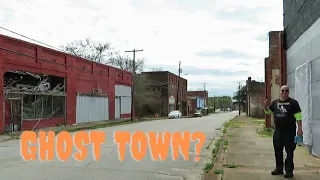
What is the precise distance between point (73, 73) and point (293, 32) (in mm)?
22658

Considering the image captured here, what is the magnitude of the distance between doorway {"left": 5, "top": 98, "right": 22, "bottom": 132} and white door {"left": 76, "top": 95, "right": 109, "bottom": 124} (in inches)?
332

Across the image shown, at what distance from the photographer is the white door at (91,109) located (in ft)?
108

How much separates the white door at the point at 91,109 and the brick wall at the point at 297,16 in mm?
22389

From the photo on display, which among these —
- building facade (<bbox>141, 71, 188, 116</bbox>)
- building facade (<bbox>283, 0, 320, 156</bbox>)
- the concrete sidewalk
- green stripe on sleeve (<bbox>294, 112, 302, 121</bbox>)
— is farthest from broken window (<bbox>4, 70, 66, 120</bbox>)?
building facade (<bbox>141, 71, 188, 116</bbox>)

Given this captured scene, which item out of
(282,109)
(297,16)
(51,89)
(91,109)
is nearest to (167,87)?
(91,109)

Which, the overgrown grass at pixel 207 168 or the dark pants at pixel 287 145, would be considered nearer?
the dark pants at pixel 287 145

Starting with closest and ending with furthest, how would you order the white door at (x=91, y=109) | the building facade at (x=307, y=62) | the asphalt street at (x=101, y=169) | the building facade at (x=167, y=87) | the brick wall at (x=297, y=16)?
the asphalt street at (x=101, y=169) < the building facade at (x=307, y=62) < the brick wall at (x=297, y=16) < the white door at (x=91, y=109) < the building facade at (x=167, y=87)

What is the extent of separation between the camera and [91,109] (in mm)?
35344

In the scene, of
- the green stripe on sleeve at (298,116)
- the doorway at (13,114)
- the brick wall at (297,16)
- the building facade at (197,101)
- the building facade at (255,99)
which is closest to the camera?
the green stripe on sleeve at (298,116)

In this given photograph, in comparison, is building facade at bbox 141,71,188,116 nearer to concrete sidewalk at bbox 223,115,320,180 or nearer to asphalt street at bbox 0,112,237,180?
concrete sidewalk at bbox 223,115,320,180

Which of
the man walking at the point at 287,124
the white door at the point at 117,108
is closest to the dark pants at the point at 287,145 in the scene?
the man walking at the point at 287,124

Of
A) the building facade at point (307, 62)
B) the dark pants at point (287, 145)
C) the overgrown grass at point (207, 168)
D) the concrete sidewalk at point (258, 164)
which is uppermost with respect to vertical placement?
the building facade at point (307, 62)

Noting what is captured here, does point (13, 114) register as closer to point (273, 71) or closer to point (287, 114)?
point (273, 71)

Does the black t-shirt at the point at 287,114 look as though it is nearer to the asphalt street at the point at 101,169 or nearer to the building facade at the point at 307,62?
the asphalt street at the point at 101,169
